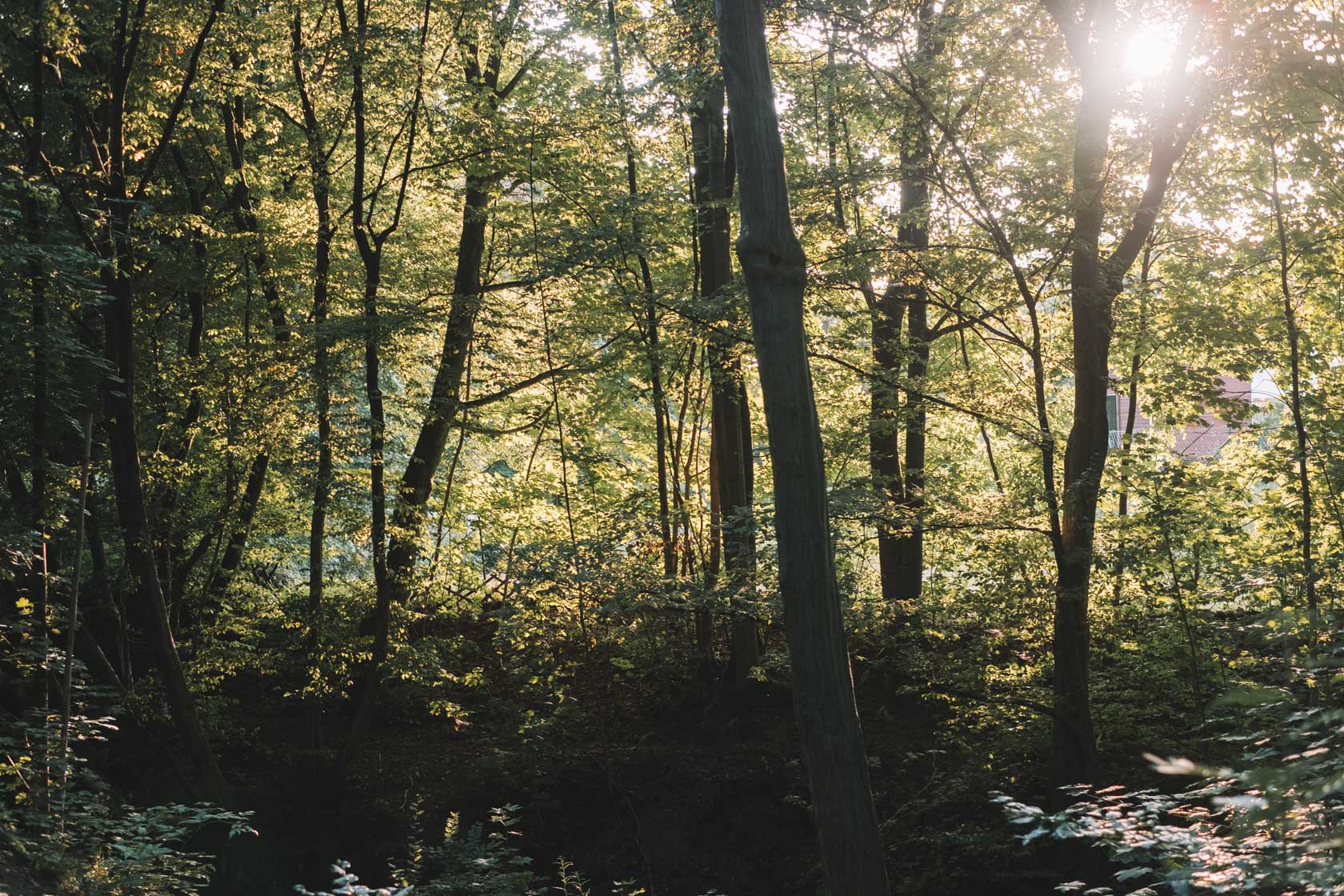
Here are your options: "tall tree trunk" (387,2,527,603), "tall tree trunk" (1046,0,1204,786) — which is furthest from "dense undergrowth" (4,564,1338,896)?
"tall tree trunk" (387,2,527,603)

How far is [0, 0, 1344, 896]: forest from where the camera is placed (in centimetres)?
596

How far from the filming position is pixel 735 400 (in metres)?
9.82

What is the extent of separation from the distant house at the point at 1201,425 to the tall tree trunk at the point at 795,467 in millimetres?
2532

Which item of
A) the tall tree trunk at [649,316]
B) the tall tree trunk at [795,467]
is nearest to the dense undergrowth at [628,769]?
the tall tree trunk at [649,316]

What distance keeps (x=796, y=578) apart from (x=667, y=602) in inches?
98.2

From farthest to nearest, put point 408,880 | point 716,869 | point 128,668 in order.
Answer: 1. point 128,668
2. point 716,869
3. point 408,880

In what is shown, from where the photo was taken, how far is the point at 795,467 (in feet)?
17.0

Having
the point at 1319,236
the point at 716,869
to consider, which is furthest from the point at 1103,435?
the point at 716,869

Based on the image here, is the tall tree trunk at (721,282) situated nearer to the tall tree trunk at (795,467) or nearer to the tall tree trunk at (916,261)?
the tall tree trunk at (916,261)

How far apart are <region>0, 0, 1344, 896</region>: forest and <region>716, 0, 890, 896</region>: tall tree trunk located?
0.08ft

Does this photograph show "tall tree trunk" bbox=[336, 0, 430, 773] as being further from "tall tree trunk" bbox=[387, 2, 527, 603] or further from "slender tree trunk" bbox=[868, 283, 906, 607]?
"slender tree trunk" bbox=[868, 283, 906, 607]

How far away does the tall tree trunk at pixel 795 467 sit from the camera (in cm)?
504

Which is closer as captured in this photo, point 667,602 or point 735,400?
point 667,602

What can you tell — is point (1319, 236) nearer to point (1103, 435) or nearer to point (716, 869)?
point (1103, 435)
